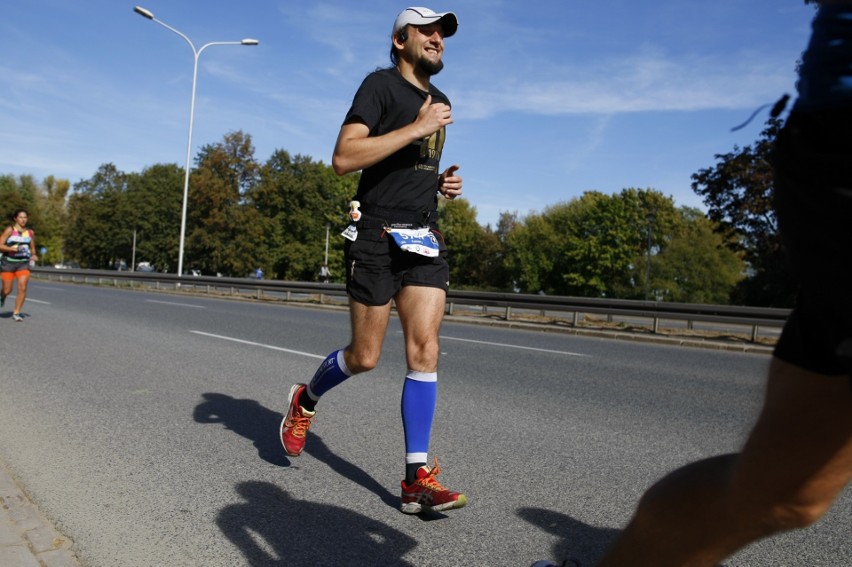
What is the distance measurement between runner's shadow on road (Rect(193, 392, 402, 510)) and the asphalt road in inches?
0.8

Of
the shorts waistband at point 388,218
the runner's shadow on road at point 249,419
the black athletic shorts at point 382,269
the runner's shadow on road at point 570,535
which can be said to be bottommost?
the runner's shadow on road at point 249,419

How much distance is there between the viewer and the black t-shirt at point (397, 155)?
3.31 metres

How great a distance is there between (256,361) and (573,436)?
4201 mm

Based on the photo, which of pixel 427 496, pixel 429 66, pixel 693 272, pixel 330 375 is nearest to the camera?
pixel 427 496

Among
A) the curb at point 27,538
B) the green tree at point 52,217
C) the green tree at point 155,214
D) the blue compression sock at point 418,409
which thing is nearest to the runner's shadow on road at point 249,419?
the blue compression sock at point 418,409

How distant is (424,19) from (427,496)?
6.77 ft

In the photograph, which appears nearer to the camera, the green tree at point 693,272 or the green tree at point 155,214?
the green tree at point 693,272

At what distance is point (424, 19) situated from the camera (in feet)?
11.0

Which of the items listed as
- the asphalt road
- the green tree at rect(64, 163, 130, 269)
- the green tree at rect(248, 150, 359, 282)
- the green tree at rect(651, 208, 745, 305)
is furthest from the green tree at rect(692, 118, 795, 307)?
the green tree at rect(64, 163, 130, 269)

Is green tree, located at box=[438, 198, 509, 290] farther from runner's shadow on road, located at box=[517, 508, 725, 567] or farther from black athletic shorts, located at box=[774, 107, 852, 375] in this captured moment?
black athletic shorts, located at box=[774, 107, 852, 375]

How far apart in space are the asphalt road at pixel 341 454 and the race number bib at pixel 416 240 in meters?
1.13

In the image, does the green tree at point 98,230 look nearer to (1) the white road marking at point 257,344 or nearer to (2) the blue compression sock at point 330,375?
(1) the white road marking at point 257,344

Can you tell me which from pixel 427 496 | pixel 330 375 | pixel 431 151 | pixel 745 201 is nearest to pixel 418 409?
pixel 427 496

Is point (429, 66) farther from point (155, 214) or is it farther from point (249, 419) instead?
point (155, 214)
